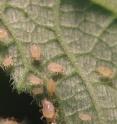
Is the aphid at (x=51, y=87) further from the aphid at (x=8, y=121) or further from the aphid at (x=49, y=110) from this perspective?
the aphid at (x=8, y=121)

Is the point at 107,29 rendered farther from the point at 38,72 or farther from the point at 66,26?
the point at 38,72

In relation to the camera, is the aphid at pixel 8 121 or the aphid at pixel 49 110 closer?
the aphid at pixel 49 110

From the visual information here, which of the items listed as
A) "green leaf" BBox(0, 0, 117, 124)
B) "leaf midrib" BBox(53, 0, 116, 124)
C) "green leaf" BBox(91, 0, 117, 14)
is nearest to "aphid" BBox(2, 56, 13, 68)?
"green leaf" BBox(0, 0, 117, 124)

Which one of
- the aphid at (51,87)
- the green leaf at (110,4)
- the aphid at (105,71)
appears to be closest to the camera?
the aphid at (51,87)

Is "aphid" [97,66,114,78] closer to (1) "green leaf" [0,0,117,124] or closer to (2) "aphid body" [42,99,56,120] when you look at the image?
(1) "green leaf" [0,0,117,124]

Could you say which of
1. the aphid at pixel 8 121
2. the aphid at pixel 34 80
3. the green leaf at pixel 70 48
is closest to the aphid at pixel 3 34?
the green leaf at pixel 70 48

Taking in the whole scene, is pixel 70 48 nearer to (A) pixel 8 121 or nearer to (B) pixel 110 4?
(B) pixel 110 4

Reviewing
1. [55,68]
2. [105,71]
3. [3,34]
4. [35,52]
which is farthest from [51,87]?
[3,34]

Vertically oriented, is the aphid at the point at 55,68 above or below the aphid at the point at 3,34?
below
